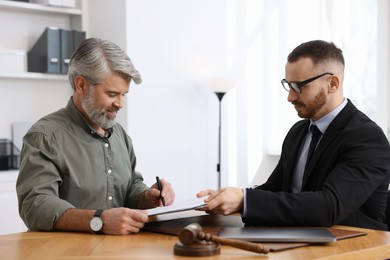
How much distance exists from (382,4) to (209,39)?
1450mm

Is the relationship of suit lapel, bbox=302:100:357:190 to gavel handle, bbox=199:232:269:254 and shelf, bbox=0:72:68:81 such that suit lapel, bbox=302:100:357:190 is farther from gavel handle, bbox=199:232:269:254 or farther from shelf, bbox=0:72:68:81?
shelf, bbox=0:72:68:81

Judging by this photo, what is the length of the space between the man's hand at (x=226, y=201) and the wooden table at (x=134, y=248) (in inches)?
8.0

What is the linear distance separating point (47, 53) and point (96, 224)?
310cm

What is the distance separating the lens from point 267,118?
5816mm

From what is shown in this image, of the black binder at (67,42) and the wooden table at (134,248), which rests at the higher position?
the black binder at (67,42)

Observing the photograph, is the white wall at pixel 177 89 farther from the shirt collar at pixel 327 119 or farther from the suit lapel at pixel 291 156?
the shirt collar at pixel 327 119

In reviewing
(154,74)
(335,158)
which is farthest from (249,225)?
(154,74)

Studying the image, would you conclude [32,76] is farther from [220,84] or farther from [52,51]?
[220,84]

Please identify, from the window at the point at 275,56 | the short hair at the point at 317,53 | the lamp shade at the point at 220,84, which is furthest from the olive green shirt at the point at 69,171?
the window at the point at 275,56

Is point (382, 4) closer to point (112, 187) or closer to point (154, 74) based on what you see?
point (154, 74)

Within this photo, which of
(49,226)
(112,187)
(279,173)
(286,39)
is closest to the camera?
(49,226)

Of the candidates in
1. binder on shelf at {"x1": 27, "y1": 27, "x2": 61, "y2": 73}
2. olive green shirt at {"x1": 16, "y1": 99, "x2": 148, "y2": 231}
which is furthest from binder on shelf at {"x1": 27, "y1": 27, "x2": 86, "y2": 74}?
olive green shirt at {"x1": 16, "y1": 99, "x2": 148, "y2": 231}

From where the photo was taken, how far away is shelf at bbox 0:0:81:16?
4.80m

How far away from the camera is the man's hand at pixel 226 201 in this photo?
2137mm
